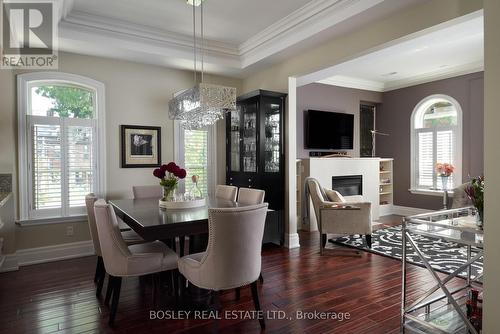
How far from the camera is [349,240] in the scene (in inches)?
Result: 192

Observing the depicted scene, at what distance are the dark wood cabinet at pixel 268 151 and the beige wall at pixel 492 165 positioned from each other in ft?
9.44

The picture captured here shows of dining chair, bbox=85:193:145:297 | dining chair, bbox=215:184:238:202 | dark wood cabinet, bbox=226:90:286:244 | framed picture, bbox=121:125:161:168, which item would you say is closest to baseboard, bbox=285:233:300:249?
dark wood cabinet, bbox=226:90:286:244

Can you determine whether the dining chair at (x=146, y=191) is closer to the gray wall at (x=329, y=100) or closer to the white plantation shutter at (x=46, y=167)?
the white plantation shutter at (x=46, y=167)

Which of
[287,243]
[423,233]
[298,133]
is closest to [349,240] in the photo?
[287,243]

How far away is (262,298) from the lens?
289cm

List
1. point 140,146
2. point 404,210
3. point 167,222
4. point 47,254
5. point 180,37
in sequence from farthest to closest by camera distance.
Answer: point 404,210, point 140,146, point 180,37, point 47,254, point 167,222

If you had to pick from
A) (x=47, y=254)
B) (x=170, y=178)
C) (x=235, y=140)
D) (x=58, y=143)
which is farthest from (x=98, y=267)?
(x=235, y=140)

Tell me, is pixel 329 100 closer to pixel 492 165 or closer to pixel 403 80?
pixel 403 80

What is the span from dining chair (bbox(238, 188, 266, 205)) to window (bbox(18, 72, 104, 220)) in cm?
216

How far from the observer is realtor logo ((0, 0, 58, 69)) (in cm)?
319

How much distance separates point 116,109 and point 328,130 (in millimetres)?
4078

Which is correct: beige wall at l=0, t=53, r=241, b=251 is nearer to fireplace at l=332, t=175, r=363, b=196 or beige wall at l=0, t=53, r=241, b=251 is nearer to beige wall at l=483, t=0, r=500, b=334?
fireplace at l=332, t=175, r=363, b=196

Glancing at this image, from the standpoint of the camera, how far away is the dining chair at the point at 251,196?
344 centimetres

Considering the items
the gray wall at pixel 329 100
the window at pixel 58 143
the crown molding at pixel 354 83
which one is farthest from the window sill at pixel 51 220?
the crown molding at pixel 354 83
